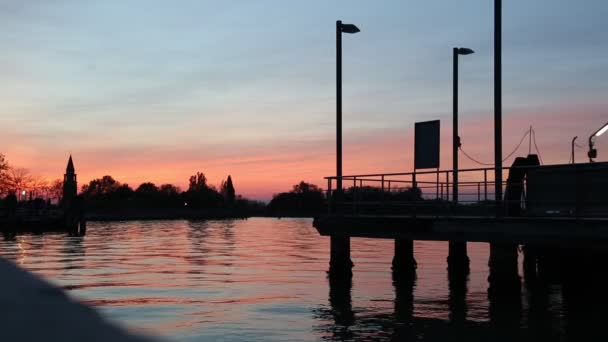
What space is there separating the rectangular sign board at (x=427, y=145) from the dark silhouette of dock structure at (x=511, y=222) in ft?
2.13

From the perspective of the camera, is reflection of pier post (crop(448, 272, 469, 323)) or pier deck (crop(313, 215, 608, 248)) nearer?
pier deck (crop(313, 215, 608, 248))

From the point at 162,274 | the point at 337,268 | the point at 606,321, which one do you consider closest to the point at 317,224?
the point at 337,268

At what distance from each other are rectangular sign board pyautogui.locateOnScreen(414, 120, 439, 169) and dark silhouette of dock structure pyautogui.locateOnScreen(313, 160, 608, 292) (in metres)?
0.65

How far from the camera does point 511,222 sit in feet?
68.3

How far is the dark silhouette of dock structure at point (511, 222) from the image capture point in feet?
64.3

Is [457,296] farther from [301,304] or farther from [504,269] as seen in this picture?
[301,304]

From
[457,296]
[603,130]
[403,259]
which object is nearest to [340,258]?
[403,259]

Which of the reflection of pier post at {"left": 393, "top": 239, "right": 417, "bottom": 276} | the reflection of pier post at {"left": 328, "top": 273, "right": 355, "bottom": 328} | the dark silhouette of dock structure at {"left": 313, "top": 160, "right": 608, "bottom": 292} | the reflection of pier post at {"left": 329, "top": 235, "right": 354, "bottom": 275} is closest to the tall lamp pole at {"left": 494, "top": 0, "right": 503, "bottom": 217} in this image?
the dark silhouette of dock structure at {"left": 313, "top": 160, "right": 608, "bottom": 292}

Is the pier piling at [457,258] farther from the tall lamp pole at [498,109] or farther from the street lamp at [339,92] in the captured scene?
the tall lamp pole at [498,109]

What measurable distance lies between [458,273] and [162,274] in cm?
1293

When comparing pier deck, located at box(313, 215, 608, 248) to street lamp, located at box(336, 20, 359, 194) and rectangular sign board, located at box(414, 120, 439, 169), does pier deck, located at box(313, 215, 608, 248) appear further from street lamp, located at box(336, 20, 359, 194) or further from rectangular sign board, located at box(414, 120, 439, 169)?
rectangular sign board, located at box(414, 120, 439, 169)

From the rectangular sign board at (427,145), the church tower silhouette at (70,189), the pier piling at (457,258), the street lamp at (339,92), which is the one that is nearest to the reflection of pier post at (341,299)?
the street lamp at (339,92)

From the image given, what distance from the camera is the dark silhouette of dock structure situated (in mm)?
19594

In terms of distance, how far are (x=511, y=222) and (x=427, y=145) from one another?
5.80m
